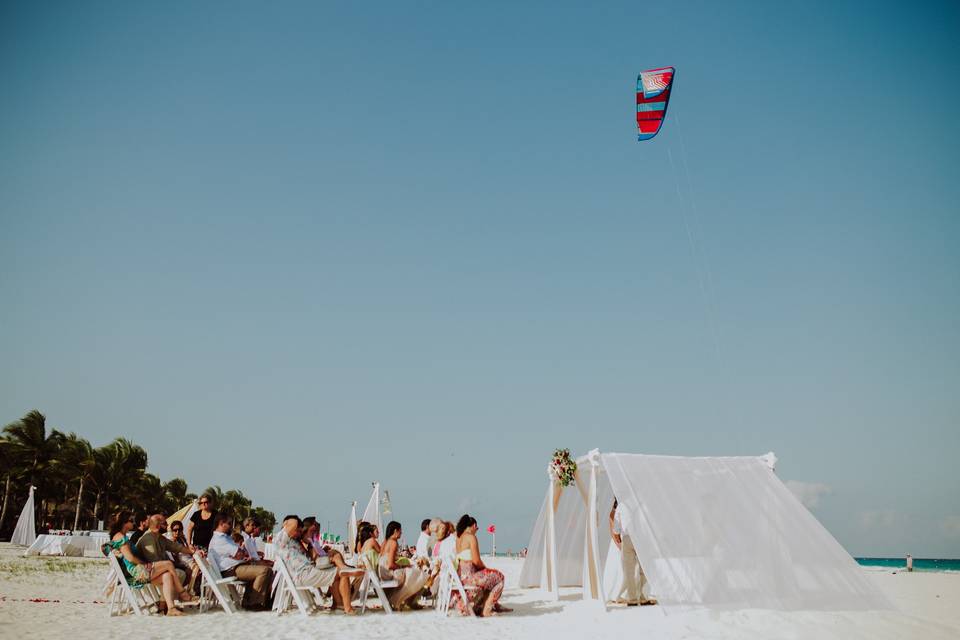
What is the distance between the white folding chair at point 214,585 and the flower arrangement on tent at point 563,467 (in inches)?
207

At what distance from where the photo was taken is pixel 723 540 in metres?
9.73

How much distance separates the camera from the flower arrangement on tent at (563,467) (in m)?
11.7

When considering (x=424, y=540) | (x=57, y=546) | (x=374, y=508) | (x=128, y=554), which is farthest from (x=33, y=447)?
(x=128, y=554)

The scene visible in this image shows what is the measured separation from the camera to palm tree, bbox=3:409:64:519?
139 feet

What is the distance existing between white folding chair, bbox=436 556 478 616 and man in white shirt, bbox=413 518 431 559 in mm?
4485

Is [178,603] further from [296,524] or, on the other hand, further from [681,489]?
[681,489]

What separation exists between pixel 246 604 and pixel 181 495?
71153 millimetres

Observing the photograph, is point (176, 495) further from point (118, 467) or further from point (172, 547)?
point (172, 547)

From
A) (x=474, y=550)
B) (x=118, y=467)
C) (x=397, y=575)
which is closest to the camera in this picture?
(x=474, y=550)

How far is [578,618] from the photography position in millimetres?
9289

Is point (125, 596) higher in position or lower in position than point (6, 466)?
lower

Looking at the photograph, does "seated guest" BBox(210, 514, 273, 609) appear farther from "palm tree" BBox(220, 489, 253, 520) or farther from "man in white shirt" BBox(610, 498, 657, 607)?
"palm tree" BBox(220, 489, 253, 520)

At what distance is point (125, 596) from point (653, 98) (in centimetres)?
1143

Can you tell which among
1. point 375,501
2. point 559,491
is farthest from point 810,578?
point 375,501
